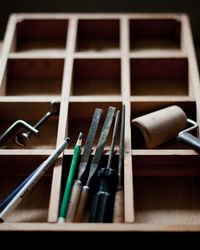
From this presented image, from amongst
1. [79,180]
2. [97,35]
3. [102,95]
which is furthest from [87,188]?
[97,35]

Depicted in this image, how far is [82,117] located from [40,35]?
1.95 feet

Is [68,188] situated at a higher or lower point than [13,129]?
lower

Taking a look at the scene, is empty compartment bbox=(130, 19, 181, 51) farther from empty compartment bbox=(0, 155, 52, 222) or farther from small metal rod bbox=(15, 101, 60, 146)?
empty compartment bbox=(0, 155, 52, 222)

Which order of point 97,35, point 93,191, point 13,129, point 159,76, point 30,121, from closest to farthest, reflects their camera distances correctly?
point 93,191, point 13,129, point 30,121, point 159,76, point 97,35

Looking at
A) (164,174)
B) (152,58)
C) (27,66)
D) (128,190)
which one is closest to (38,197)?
(128,190)

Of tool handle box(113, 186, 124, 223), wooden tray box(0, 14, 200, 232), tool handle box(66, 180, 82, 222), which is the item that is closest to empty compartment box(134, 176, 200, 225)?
wooden tray box(0, 14, 200, 232)

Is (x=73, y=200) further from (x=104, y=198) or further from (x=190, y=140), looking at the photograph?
(x=190, y=140)

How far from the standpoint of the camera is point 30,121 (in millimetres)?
1240

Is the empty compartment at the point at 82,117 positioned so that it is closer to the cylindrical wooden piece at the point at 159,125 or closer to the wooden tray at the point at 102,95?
the wooden tray at the point at 102,95

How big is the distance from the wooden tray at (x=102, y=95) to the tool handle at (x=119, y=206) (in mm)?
16

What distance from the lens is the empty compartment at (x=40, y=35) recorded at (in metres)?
1.52
